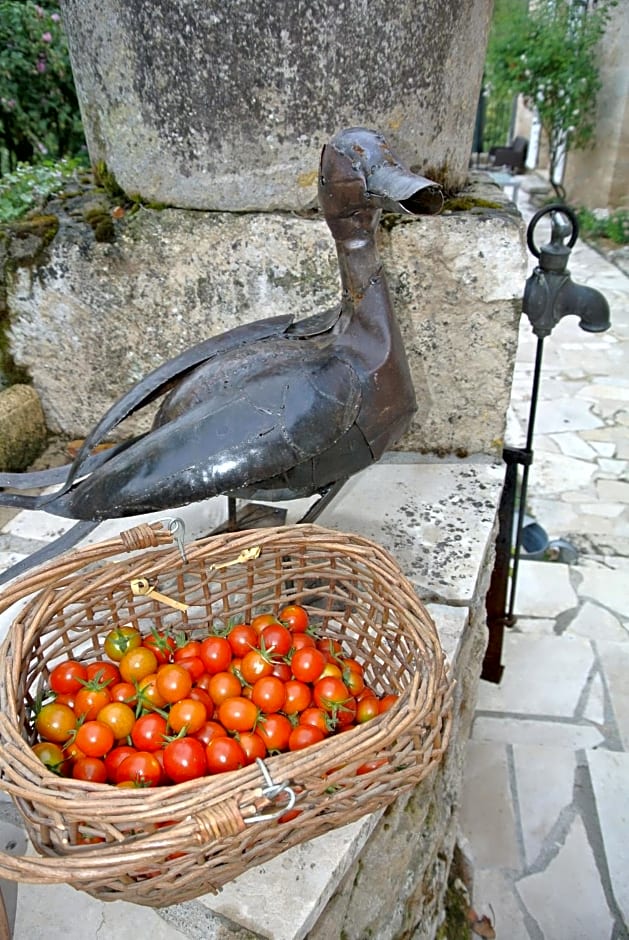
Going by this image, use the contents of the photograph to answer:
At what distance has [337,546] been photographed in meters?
1.33

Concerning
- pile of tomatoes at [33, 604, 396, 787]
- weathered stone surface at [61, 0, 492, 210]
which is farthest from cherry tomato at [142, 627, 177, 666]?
weathered stone surface at [61, 0, 492, 210]

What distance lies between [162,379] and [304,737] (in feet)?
2.32

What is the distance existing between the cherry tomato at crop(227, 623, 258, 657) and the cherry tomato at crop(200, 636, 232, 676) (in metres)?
0.02

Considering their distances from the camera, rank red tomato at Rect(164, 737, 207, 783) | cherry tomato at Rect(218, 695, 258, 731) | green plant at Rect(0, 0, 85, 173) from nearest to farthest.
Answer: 1. red tomato at Rect(164, 737, 207, 783)
2. cherry tomato at Rect(218, 695, 258, 731)
3. green plant at Rect(0, 0, 85, 173)

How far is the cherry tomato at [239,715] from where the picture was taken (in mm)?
1195

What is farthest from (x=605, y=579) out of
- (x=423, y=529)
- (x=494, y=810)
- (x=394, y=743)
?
(x=394, y=743)

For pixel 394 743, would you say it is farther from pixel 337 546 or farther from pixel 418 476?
pixel 418 476

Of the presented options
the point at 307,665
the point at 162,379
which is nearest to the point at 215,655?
the point at 307,665

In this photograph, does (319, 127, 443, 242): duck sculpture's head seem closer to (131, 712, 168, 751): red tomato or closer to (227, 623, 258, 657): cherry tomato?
(227, 623, 258, 657): cherry tomato

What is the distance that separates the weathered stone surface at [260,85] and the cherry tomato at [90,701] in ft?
4.05

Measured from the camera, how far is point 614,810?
6.72ft

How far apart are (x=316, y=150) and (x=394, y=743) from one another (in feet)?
4.48

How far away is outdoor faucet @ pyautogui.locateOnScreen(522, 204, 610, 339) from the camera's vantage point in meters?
1.88

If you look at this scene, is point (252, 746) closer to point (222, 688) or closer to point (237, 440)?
point (222, 688)
